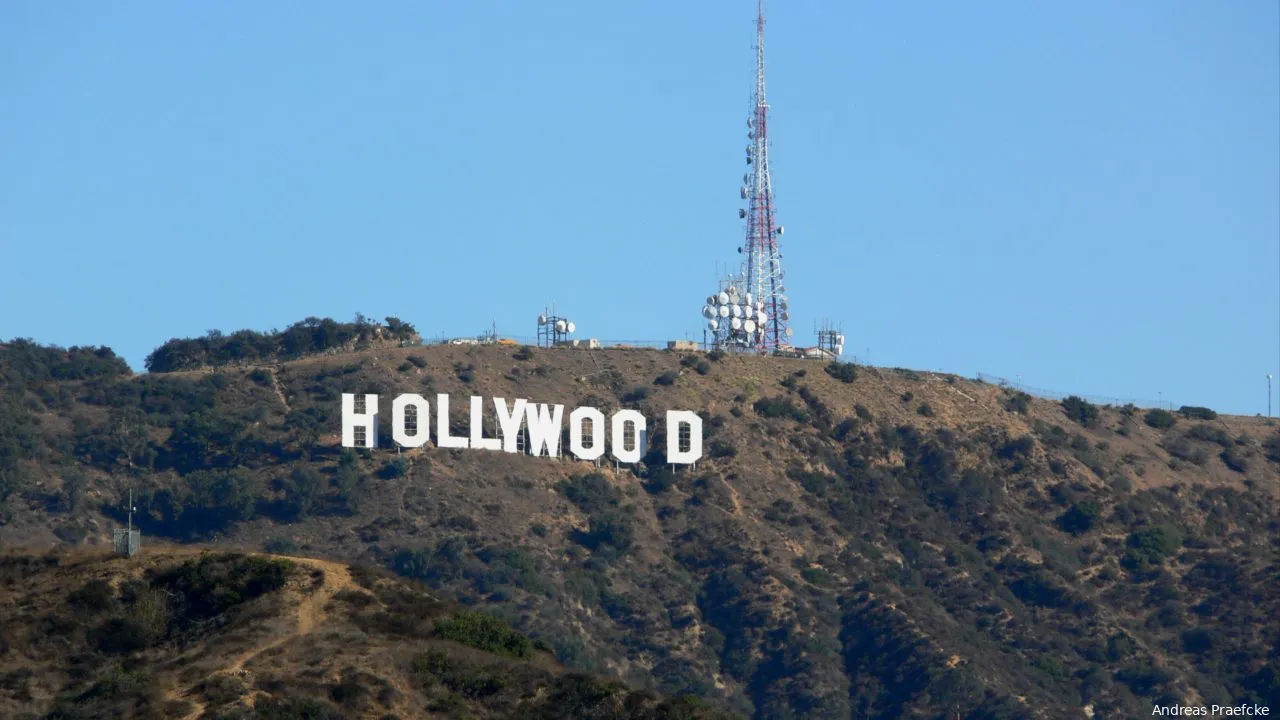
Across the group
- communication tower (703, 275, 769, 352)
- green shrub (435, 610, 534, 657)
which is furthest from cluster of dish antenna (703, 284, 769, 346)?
green shrub (435, 610, 534, 657)

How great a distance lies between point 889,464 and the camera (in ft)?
559

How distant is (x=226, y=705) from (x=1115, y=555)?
101 meters

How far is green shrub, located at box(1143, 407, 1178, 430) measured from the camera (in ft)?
604

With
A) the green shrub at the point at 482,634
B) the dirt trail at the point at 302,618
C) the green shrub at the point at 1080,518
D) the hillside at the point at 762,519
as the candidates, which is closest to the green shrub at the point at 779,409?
the hillside at the point at 762,519

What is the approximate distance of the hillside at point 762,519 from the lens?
479ft

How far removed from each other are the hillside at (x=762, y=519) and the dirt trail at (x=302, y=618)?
2275 inches

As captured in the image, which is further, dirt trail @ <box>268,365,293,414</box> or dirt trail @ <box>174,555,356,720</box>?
dirt trail @ <box>268,365,293,414</box>

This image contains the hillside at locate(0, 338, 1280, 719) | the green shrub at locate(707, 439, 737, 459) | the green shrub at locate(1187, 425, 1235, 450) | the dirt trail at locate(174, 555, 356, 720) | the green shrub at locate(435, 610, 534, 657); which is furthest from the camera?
the green shrub at locate(1187, 425, 1235, 450)

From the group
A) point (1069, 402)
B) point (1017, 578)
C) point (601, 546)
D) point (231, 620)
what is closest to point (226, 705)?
point (231, 620)

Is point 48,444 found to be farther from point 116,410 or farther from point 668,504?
point 668,504

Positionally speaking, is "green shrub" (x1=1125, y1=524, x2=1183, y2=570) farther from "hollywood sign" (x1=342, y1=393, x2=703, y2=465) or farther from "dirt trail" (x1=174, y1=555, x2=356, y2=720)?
"dirt trail" (x1=174, y1=555, x2=356, y2=720)

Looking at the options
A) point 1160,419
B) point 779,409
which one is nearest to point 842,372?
point 779,409

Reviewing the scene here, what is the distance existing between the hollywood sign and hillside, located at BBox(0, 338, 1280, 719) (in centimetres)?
188

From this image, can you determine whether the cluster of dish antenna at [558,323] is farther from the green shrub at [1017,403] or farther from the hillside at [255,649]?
the hillside at [255,649]
